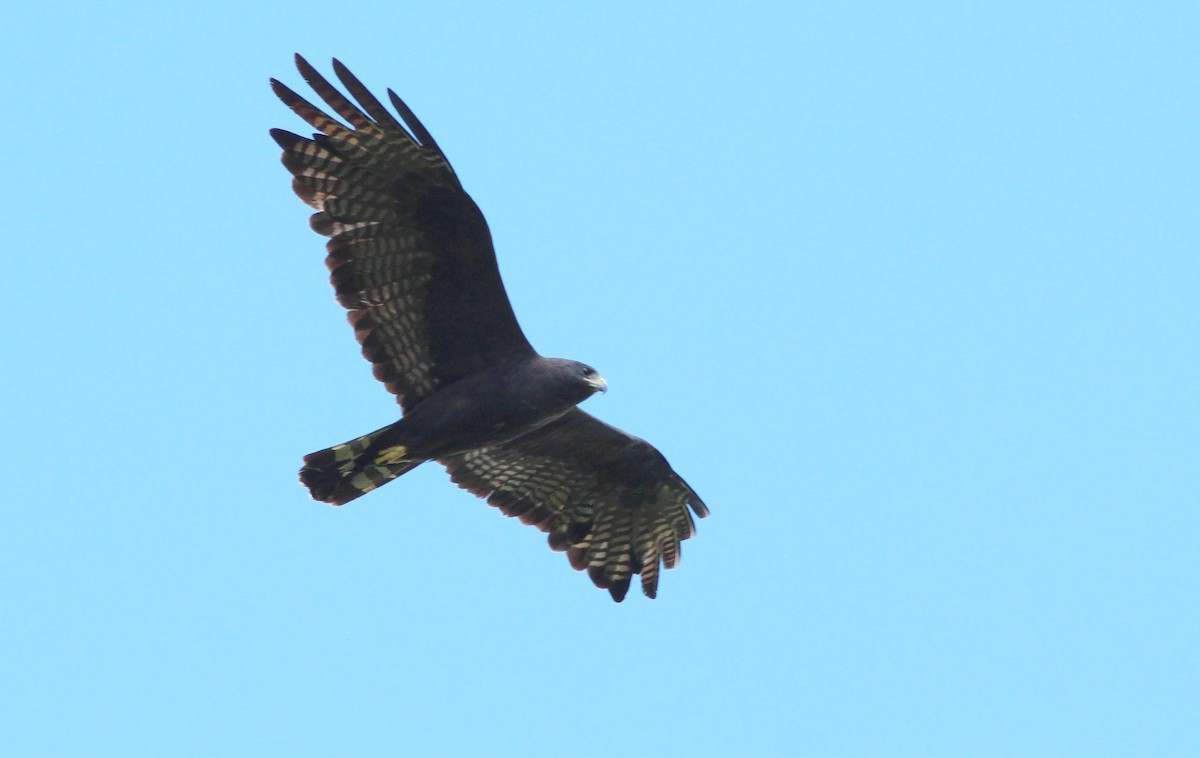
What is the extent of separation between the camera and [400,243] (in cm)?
1300

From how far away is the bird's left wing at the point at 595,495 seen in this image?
14.7 metres

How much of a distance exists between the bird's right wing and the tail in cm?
46

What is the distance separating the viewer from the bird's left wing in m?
14.7

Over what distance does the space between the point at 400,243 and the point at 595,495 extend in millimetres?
Result: 3440

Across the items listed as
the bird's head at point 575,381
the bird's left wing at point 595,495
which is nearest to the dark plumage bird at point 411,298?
the bird's head at point 575,381

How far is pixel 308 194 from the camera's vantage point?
12742 millimetres

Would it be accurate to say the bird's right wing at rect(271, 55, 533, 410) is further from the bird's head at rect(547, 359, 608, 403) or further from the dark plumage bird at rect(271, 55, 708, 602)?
the bird's head at rect(547, 359, 608, 403)

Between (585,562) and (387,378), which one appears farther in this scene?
(585,562)

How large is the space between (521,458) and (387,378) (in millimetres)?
1904

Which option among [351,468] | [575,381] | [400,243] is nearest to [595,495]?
[575,381]

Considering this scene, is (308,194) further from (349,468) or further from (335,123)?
(349,468)

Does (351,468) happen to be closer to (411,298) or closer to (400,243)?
(411,298)

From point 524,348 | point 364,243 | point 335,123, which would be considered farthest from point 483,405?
point 335,123

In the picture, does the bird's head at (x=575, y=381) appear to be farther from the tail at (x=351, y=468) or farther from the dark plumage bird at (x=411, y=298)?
the tail at (x=351, y=468)
